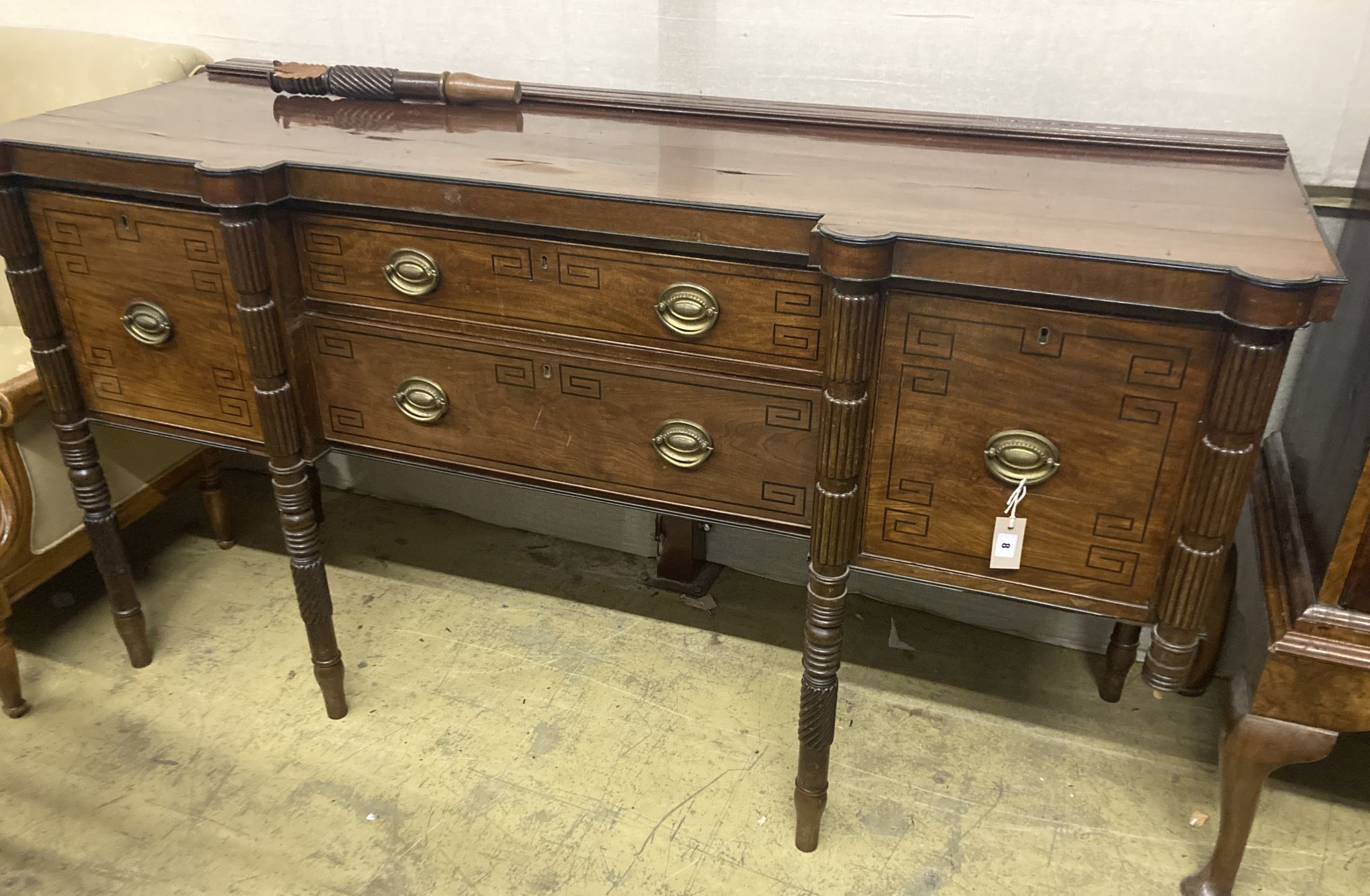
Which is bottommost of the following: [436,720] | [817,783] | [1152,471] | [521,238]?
[436,720]

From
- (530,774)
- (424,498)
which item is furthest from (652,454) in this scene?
(424,498)

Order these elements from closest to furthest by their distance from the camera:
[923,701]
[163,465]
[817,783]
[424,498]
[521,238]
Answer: [521,238], [817,783], [923,701], [163,465], [424,498]

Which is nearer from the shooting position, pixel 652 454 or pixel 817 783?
pixel 652 454

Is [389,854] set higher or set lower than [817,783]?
lower

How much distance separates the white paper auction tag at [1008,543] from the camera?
1264 mm

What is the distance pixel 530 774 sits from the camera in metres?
1.76

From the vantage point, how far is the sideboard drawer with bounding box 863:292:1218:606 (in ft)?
3.76

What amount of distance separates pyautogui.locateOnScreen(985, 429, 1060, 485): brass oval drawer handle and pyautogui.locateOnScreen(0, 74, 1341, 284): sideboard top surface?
0.74 feet

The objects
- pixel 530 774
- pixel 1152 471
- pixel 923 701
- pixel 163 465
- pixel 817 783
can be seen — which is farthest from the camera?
pixel 163 465

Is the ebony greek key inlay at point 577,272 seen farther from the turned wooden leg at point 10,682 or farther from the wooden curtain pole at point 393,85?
Result: the turned wooden leg at point 10,682

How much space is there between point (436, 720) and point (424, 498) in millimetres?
728

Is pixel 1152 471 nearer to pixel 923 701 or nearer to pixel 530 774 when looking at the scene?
pixel 923 701

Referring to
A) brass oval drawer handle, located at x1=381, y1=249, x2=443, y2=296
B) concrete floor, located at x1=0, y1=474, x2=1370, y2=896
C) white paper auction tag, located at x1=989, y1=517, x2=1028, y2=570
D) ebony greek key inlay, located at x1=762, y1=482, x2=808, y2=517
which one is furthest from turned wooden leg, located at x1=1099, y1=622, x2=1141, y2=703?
brass oval drawer handle, located at x1=381, y1=249, x2=443, y2=296

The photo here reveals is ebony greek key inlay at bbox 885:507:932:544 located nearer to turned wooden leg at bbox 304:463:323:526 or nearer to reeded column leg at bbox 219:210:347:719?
reeded column leg at bbox 219:210:347:719
